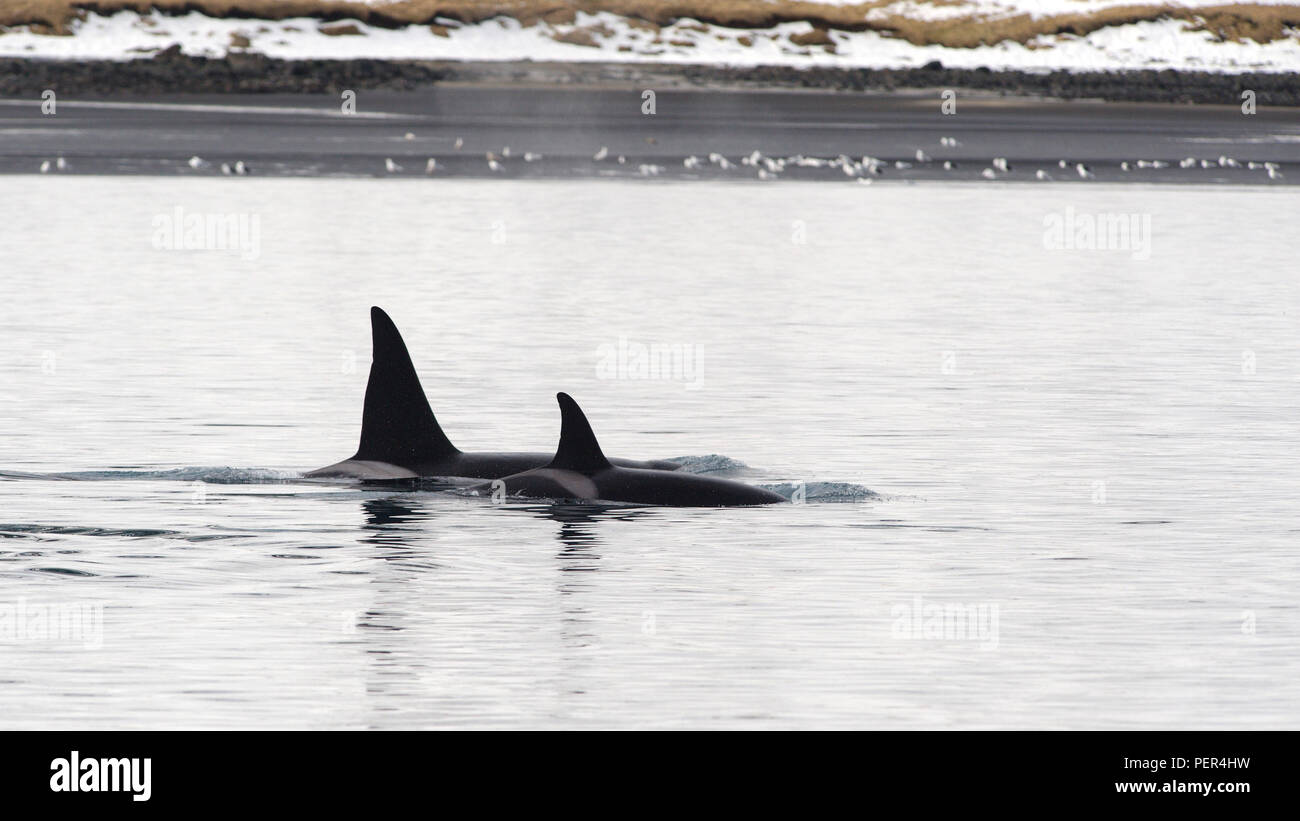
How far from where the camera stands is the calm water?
14.2m

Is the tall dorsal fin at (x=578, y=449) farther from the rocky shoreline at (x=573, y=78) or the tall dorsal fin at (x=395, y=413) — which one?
the rocky shoreline at (x=573, y=78)

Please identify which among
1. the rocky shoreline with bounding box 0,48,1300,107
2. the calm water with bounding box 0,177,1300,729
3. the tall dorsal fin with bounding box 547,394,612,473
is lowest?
the calm water with bounding box 0,177,1300,729

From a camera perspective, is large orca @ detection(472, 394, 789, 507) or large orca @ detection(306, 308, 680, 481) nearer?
large orca @ detection(472, 394, 789, 507)

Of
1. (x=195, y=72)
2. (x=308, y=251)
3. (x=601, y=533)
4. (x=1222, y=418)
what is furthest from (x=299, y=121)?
(x=601, y=533)

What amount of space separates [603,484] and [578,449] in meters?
0.39

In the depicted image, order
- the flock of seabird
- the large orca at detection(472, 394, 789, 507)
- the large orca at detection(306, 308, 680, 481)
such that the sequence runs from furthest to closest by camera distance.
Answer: the flock of seabird → the large orca at detection(306, 308, 680, 481) → the large orca at detection(472, 394, 789, 507)

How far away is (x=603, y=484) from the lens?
21078 millimetres

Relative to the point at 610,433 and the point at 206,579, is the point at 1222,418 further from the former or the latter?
the point at 206,579

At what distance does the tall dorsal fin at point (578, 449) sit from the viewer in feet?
67.6

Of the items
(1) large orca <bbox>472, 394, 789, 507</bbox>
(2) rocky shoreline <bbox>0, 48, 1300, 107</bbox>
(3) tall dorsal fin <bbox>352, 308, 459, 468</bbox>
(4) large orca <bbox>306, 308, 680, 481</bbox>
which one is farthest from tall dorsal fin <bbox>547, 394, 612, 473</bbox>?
(2) rocky shoreline <bbox>0, 48, 1300, 107</bbox>

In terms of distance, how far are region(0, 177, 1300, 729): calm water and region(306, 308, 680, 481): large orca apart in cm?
70

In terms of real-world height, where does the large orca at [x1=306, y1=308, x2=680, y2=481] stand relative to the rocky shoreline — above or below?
below

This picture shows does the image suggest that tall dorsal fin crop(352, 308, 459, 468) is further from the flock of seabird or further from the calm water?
the flock of seabird

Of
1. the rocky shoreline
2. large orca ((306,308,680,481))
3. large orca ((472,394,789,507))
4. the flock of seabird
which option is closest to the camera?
large orca ((472,394,789,507))
